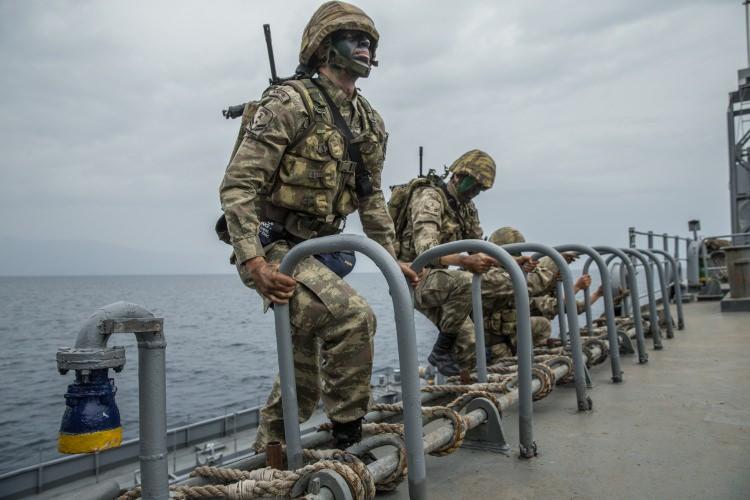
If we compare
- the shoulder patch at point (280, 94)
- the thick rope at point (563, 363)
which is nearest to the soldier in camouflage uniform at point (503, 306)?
the thick rope at point (563, 363)

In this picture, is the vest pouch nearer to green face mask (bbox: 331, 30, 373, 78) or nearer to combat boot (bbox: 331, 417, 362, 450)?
green face mask (bbox: 331, 30, 373, 78)

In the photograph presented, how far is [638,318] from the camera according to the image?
14.2 feet

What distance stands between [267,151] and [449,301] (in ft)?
8.50

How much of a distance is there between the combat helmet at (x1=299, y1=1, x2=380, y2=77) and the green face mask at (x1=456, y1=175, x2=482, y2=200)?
7.32 ft

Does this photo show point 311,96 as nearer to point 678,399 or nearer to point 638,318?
point 678,399

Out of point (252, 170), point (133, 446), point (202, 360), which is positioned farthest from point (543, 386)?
point (202, 360)

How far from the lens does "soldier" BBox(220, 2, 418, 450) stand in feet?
7.27

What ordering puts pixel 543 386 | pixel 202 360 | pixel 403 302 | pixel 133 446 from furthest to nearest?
pixel 202 360 → pixel 133 446 → pixel 543 386 → pixel 403 302

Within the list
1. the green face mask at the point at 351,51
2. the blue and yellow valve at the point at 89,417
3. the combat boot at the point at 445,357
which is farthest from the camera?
the combat boot at the point at 445,357

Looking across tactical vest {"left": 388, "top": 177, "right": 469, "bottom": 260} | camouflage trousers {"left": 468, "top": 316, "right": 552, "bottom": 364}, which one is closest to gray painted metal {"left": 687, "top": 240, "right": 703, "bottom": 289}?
camouflage trousers {"left": 468, "top": 316, "right": 552, "bottom": 364}

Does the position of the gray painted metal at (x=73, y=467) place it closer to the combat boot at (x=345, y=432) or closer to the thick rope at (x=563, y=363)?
the thick rope at (x=563, y=363)

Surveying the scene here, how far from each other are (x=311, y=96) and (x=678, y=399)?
266cm

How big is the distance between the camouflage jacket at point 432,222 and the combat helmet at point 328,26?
5.48ft

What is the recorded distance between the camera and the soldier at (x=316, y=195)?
221cm
